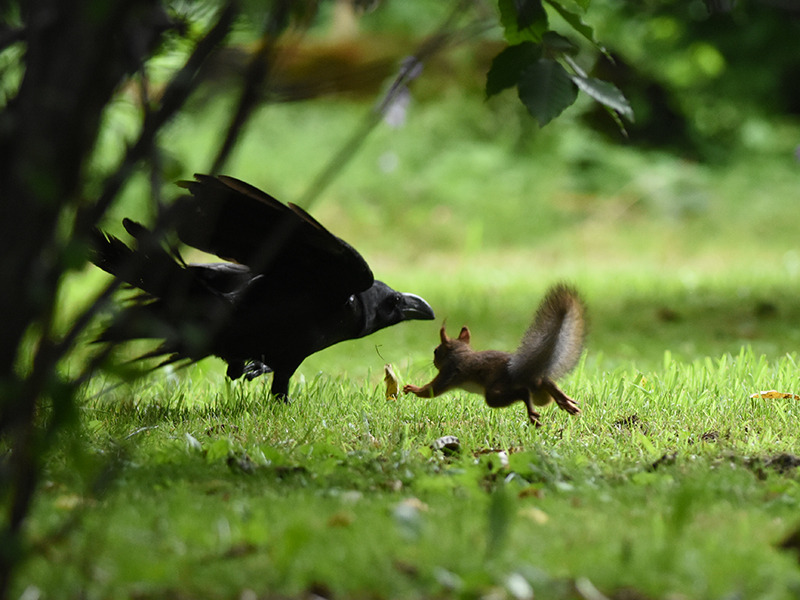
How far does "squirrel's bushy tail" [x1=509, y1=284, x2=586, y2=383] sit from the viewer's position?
3035mm

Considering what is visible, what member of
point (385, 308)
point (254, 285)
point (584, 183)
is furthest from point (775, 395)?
point (584, 183)

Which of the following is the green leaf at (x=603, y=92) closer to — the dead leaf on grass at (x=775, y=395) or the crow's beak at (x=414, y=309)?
the crow's beak at (x=414, y=309)

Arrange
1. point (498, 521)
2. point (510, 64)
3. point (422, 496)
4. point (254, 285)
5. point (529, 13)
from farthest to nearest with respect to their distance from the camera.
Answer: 1. point (254, 285)
2. point (510, 64)
3. point (529, 13)
4. point (422, 496)
5. point (498, 521)

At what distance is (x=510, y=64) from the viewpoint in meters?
2.83

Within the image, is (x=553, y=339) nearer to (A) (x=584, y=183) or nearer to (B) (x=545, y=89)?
(B) (x=545, y=89)

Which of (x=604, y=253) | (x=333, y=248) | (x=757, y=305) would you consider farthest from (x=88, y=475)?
(x=604, y=253)

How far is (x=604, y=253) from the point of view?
10.5m

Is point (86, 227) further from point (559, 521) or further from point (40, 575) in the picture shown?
point (559, 521)

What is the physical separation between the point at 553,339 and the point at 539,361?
0.31 ft

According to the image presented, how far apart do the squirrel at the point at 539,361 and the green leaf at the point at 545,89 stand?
2.14 ft

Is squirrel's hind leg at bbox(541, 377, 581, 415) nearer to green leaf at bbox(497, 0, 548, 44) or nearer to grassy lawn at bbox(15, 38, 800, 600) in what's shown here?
grassy lawn at bbox(15, 38, 800, 600)

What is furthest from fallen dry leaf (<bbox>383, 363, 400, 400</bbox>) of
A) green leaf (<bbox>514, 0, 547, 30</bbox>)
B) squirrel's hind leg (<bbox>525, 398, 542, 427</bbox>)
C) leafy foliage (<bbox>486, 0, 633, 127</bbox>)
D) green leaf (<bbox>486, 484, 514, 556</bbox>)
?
green leaf (<bbox>486, 484, 514, 556</bbox>)

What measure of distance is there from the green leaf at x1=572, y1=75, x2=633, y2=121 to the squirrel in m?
0.63

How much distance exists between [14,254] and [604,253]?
9230 millimetres
